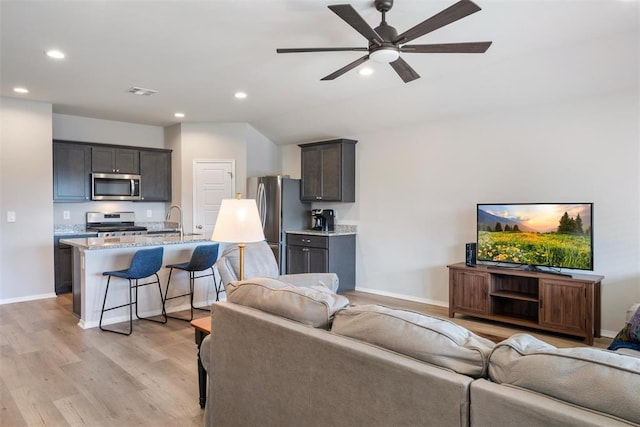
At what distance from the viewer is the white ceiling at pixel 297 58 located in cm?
292

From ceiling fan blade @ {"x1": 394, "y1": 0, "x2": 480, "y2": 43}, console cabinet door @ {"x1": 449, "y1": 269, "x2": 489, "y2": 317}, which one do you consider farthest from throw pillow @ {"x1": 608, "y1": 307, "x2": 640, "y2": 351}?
ceiling fan blade @ {"x1": 394, "y1": 0, "x2": 480, "y2": 43}

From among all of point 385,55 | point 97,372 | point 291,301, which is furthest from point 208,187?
point 291,301

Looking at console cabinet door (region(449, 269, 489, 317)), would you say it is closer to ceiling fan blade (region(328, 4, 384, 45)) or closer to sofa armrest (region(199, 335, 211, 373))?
ceiling fan blade (region(328, 4, 384, 45))

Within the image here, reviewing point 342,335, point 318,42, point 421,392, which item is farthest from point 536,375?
point 318,42

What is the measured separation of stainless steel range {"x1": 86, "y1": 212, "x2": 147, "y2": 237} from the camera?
6200mm

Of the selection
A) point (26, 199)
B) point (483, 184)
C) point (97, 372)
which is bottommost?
point (97, 372)

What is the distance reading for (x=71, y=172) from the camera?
236 inches

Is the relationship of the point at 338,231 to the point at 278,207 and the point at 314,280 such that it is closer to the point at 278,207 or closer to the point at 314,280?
the point at 278,207

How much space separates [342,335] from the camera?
1461mm

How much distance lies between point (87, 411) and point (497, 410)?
2.49 meters

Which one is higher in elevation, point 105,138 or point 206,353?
point 105,138

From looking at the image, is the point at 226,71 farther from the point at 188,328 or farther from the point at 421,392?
the point at 421,392

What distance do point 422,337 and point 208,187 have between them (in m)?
5.93

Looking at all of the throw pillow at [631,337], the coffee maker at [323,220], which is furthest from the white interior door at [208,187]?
the throw pillow at [631,337]
